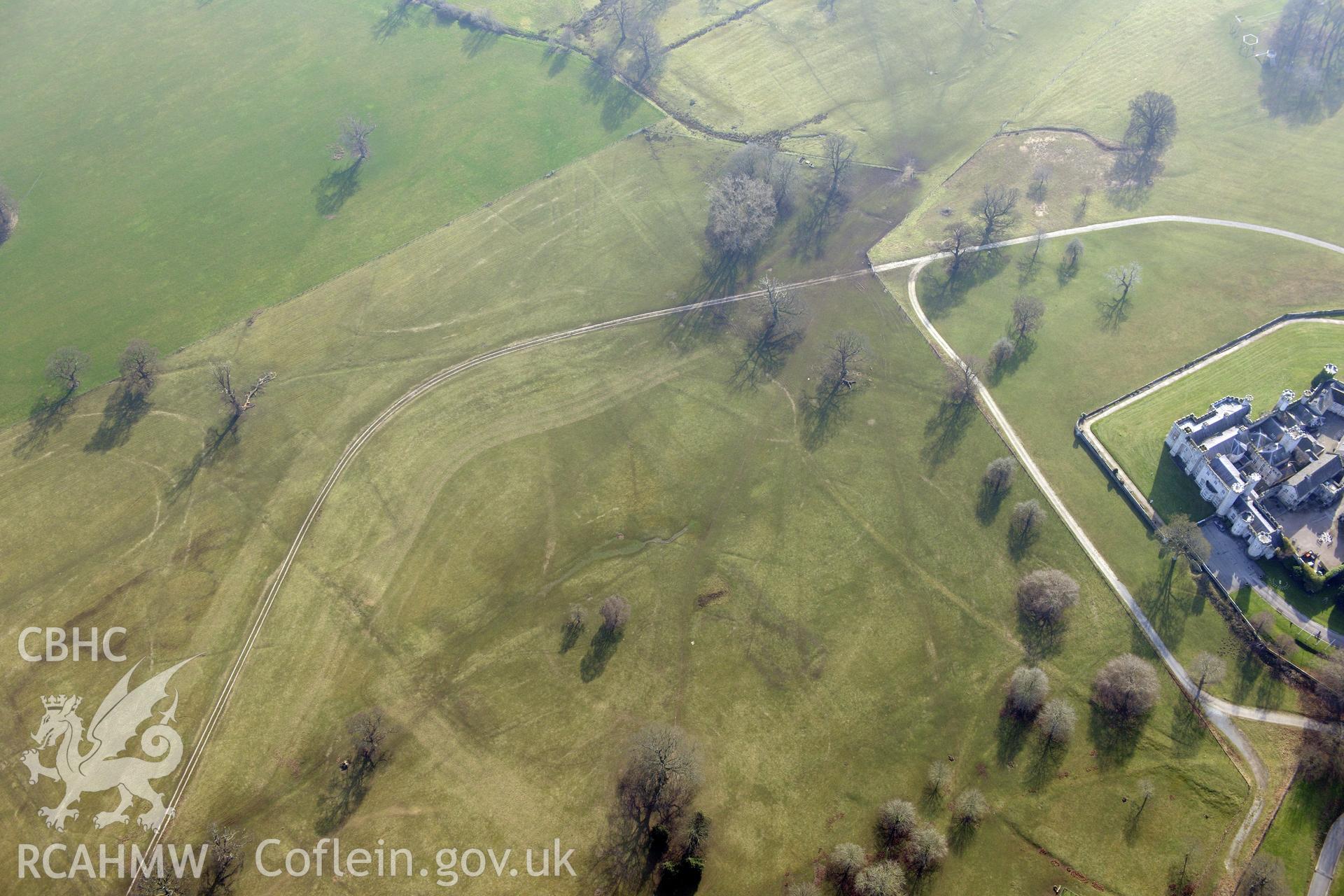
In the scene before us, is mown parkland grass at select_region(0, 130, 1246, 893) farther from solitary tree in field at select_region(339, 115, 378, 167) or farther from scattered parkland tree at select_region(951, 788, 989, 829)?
solitary tree in field at select_region(339, 115, 378, 167)

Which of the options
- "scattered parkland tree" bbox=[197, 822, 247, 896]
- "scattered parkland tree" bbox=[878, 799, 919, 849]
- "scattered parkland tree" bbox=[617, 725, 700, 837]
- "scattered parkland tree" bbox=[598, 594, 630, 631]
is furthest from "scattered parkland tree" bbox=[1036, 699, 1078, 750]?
"scattered parkland tree" bbox=[197, 822, 247, 896]

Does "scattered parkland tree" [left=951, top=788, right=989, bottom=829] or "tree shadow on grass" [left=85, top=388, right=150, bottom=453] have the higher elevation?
"tree shadow on grass" [left=85, top=388, right=150, bottom=453]

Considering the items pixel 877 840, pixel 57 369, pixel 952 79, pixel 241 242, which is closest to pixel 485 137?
pixel 241 242

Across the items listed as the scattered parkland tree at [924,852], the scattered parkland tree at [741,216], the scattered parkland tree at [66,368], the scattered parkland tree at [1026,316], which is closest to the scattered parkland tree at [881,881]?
the scattered parkland tree at [924,852]

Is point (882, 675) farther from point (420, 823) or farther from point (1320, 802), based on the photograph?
point (420, 823)

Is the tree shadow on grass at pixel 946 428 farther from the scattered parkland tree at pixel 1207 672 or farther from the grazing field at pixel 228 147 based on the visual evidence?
the grazing field at pixel 228 147

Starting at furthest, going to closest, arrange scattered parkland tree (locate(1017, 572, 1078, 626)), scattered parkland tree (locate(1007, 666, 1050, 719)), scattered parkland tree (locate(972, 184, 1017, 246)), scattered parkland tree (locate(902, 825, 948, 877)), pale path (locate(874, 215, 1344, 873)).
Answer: scattered parkland tree (locate(972, 184, 1017, 246))
scattered parkland tree (locate(1017, 572, 1078, 626))
scattered parkland tree (locate(1007, 666, 1050, 719))
pale path (locate(874, 215, 1344, 873))
scattered parkland tree (locate(902, 825, 948, 877))
